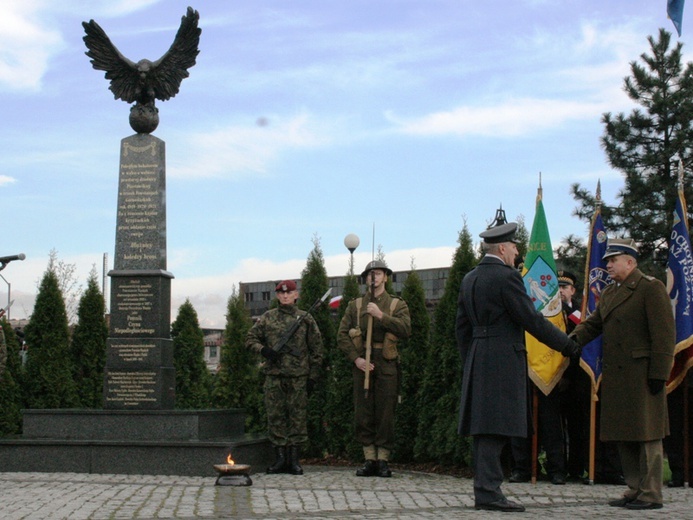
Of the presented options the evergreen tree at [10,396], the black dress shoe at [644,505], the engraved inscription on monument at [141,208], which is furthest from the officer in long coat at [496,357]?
the evergreen tree at [10,396]

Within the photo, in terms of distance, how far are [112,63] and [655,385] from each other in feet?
24.3

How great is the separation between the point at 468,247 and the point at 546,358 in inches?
90.1

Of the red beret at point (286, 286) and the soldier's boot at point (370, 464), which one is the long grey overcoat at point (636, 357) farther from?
the red beret at point (286, 286)

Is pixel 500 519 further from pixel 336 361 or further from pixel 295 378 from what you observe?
pixel 336 361

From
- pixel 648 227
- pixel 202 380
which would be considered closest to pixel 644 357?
pixel 202 380

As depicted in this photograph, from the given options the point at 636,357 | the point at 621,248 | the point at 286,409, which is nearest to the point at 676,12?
the point at 621,248

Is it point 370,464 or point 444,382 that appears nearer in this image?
point 370,464

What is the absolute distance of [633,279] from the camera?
24.4ft

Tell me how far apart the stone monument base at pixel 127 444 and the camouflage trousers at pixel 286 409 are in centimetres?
28

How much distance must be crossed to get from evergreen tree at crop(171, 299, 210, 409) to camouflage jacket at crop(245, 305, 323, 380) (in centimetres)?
336

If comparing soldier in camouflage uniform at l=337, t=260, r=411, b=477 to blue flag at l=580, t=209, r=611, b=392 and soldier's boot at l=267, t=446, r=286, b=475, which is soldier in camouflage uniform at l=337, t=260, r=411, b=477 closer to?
soldier's boot at l=267, t=446, r=286, b=475

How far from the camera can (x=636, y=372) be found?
23.7 ft

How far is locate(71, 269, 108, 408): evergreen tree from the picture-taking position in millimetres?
12789

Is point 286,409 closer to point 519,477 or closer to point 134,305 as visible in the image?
point 134,305
